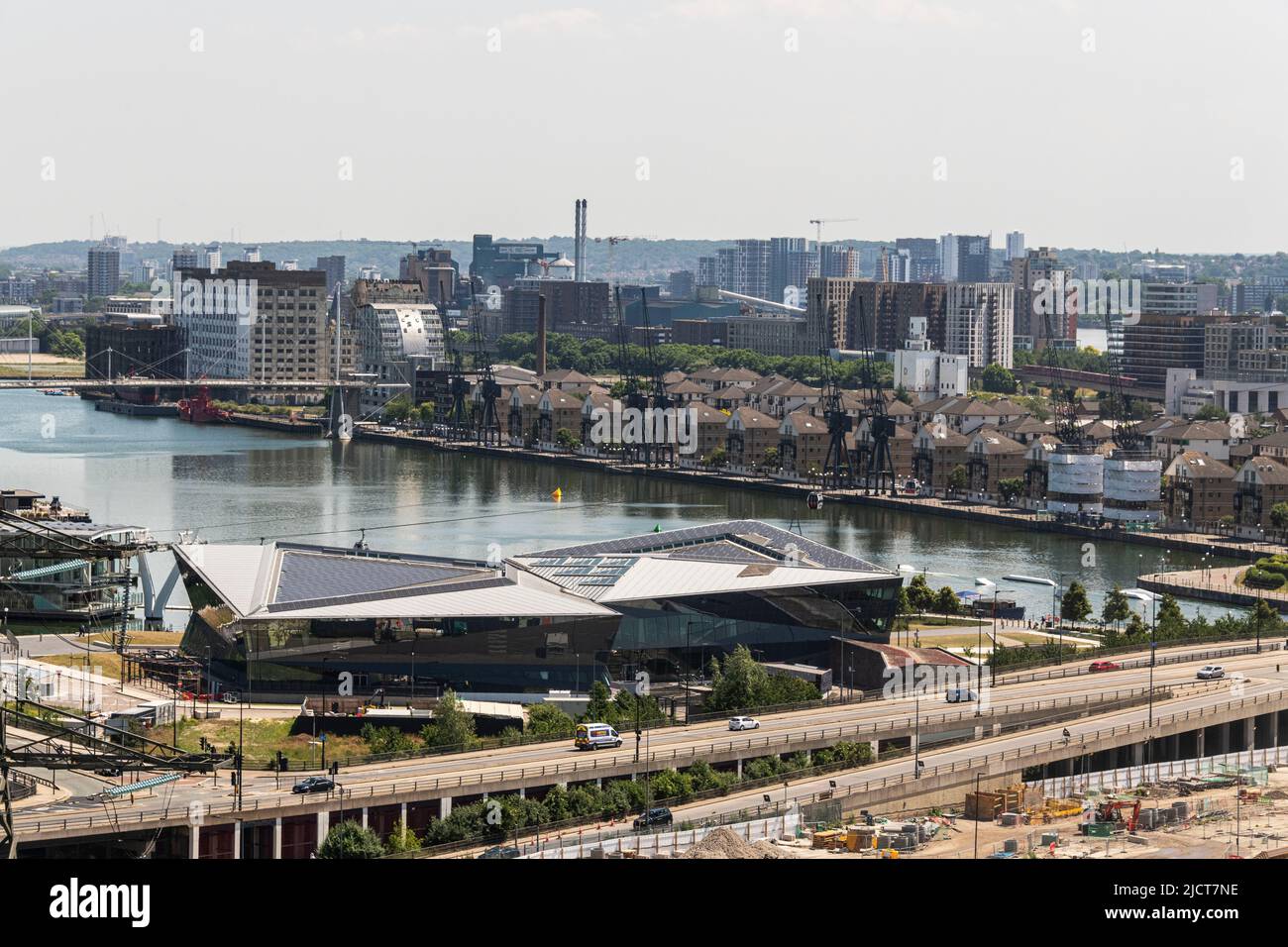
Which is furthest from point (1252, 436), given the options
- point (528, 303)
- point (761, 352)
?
point (528, 303)

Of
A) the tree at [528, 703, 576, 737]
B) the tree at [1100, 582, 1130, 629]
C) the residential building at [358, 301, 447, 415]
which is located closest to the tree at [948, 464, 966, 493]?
the tree at [1100, 582, 1130, 629]

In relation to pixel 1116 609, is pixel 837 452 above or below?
above

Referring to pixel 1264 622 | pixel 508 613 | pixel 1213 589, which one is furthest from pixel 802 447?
pixel 508 613

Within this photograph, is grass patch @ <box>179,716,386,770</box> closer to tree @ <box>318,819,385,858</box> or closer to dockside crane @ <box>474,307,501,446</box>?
tree @ <box>318,819,385,858</box>

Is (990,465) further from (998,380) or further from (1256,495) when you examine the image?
(998,380)

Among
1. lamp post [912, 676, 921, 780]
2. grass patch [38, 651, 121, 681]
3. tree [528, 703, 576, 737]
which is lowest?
lamp post [912, 676, 921, 780]
